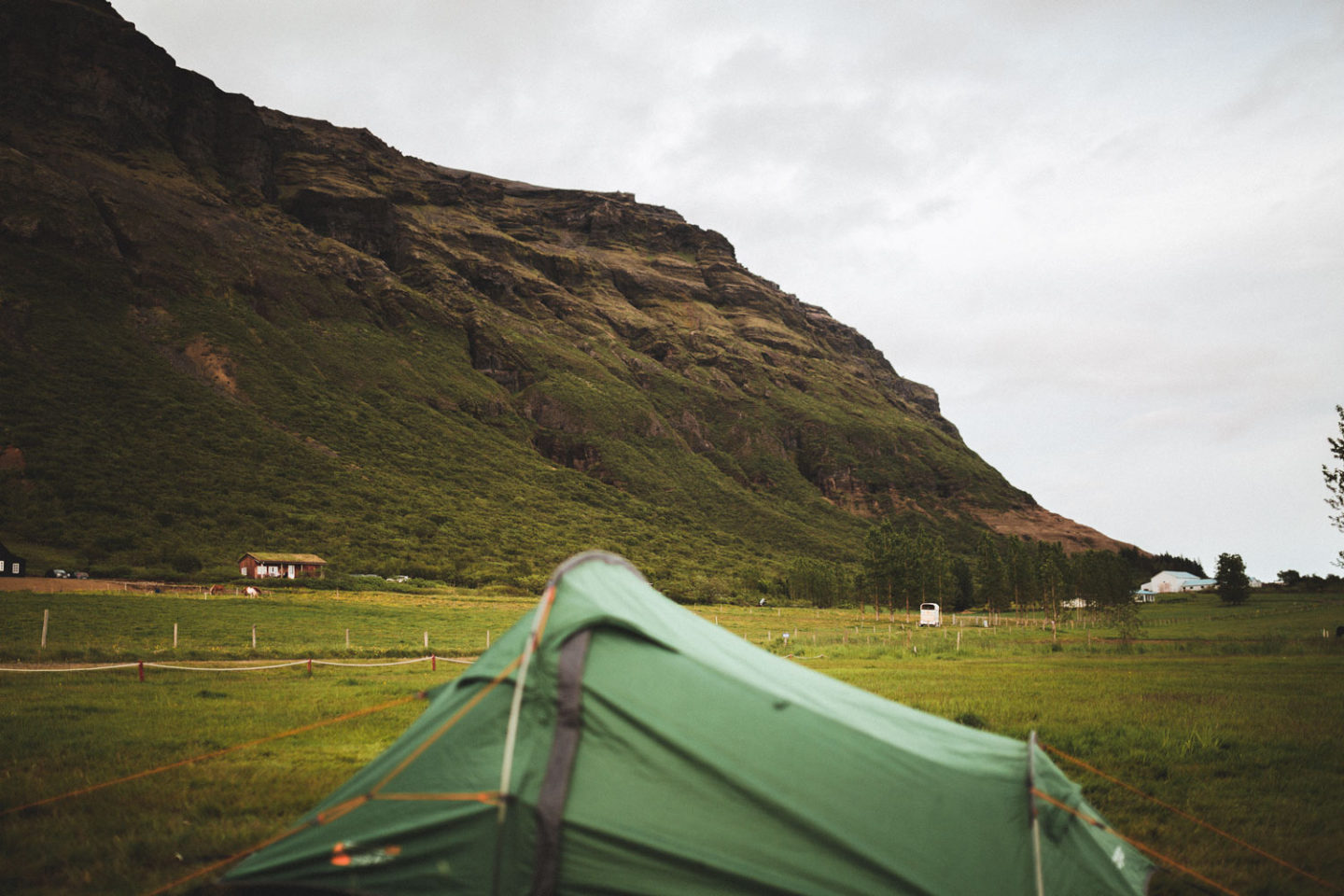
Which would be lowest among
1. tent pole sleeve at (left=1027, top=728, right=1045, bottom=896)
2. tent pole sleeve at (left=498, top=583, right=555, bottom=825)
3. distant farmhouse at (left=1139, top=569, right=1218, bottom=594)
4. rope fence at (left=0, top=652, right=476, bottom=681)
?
distant farmhouse at (left=1139, top=569, right=1218, bottom=594)

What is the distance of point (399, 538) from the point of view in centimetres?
7800

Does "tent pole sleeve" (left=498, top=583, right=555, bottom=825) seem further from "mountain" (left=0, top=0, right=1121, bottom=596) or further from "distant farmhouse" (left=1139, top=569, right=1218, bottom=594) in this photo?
"distant farmhouse" (left=1139, top=569, right=1218, bottom=594)

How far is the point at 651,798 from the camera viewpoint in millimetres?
5676

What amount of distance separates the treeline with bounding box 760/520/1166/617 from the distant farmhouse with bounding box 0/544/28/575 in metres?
67.1

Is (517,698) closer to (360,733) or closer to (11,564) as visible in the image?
(360,733)

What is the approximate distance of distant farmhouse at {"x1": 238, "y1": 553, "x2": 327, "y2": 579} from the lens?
6162cm

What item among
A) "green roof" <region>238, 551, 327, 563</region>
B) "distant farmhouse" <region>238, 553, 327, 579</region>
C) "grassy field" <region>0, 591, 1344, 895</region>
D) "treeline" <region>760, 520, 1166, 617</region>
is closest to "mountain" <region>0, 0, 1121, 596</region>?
"distant farmhouse" <region>238, 553, 327, 579</region>

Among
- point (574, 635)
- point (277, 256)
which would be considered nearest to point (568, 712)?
point (574, 635)

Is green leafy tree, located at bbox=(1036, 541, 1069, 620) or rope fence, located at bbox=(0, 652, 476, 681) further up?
green leafy tree, located at bbox=(1036, 541, 1069, 620)

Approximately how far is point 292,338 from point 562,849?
409 feet

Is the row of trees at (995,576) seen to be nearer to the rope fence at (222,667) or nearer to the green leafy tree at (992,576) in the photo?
the green leafy tree at (992,576)

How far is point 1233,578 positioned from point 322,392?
117082 mm

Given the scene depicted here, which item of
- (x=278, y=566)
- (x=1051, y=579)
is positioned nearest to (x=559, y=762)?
(x=1051, y=579)

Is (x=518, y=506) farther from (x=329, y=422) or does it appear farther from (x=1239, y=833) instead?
(x=1239, y=833)
